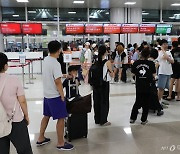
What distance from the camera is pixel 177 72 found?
5.68 m

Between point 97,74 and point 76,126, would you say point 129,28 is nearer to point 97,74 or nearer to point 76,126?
point 97,74

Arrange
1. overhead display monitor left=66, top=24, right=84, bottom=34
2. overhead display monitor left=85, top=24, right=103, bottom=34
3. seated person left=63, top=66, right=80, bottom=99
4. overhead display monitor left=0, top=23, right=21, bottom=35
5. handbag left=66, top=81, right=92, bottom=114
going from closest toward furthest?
handbag left=66, top=81, right=92, bottom=114, seated person left=63, top=66, right=80, bottom=99, overhead display monitor left=0, top=23, right=21, bottom=35, overhead display monitor left=66, top=24, right=84, bottom=34, overhead display monitor left=85, top=24, right=103, bottom=34

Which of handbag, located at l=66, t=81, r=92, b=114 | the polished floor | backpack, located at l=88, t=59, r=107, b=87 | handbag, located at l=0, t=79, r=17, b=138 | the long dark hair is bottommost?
the polished floor

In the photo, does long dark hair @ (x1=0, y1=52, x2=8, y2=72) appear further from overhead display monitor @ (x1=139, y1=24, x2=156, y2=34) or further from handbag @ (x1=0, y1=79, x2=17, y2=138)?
overhead display monitor @ (x1=139, y1=24, x2=156, y2=34)

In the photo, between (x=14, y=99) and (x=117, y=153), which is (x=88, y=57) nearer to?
(x=117, y=153)

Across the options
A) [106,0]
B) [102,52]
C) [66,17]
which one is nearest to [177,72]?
[102,52]

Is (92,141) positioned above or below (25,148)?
below

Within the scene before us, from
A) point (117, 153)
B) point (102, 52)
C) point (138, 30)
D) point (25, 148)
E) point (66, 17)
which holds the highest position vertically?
point (66, 17)

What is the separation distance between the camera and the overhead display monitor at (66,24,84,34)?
1123 cm

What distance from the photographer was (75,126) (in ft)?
11.5

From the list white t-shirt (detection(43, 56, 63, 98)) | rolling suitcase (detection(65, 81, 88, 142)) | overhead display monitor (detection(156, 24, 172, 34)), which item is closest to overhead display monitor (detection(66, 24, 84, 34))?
overhead display monitor (detection(156, 24, 172, 34))

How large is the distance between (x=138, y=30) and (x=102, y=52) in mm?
8275

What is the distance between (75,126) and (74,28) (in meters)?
8.28

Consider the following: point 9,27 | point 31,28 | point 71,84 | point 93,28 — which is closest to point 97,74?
point 71,84
